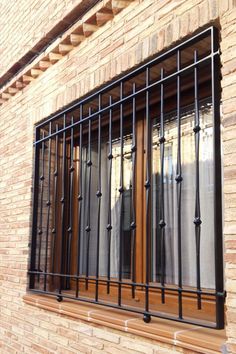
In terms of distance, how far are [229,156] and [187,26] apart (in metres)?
0.83

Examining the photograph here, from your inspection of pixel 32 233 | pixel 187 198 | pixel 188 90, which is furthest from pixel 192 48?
pixel 32 233

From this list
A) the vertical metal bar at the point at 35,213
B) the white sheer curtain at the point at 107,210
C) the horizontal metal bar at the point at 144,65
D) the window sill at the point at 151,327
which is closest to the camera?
the window sill at the point at 151,327

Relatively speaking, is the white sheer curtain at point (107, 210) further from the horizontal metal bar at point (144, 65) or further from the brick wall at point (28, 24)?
the brick wall at point (28, 24)

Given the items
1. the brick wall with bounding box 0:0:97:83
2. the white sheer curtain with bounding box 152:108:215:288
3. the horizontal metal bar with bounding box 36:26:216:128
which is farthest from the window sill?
the brick wall with bounding box 0:0:97:83

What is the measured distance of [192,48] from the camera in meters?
2.41

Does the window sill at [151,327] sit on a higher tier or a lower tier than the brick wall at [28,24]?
lower

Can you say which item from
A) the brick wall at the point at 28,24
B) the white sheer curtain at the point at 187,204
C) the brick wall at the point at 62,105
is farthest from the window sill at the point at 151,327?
the brick wall at the point at 28,24

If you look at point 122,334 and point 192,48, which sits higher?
point 192,48

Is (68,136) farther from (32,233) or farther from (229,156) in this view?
(229,156)

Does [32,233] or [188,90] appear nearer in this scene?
[188,90]

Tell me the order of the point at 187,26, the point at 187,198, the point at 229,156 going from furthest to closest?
the point at 187,198 → the point at 187,26 → the point at 229,156

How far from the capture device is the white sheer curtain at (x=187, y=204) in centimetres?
263

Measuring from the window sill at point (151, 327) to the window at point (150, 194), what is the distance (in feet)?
0.20

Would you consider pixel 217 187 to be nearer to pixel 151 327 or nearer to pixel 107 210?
pixel 151 327
